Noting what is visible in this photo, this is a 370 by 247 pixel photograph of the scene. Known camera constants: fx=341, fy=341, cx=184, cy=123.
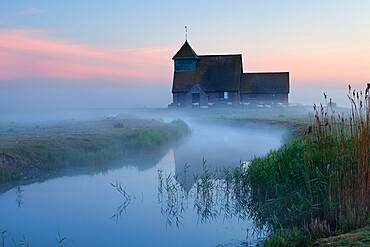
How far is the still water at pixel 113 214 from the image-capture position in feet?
27.8

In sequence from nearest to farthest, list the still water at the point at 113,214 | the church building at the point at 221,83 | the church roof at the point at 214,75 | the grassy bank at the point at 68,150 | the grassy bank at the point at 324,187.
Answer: the grassy bank at the point at 324,187
the still water at the point at 113,214
the grassy bank at the point at 68,150
the church building at the point at 221,83
the church roof at the point at 214,75

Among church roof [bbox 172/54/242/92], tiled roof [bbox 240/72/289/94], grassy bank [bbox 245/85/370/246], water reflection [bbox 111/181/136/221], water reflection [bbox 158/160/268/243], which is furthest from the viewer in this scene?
tiled roof [bbox 240/72/289/94]

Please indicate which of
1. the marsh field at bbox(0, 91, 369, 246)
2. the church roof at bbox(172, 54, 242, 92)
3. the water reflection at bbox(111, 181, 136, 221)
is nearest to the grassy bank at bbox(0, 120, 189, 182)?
the marsh field at bbox(0, 91, 369, 246)

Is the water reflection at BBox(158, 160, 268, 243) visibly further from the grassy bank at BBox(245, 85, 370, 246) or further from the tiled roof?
the tiled roof

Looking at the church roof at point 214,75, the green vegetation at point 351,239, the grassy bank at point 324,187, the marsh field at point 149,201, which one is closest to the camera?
the green vegetation at point 351,239

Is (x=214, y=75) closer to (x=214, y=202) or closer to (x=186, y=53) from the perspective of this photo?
(x=186, y=53)

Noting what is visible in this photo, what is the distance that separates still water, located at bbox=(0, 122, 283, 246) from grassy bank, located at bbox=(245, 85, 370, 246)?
1164 millimetres

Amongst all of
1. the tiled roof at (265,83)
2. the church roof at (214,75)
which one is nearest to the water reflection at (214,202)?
the church roof at (214,75)

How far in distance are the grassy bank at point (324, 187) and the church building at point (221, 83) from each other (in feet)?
135

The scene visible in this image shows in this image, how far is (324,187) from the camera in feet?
26.9

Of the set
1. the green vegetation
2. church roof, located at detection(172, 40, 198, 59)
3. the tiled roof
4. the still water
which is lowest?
the still water

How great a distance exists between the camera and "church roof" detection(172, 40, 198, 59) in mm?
52906

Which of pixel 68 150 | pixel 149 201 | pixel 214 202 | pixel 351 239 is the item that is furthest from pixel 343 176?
pixel 68 150

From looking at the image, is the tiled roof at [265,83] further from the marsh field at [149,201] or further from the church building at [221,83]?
the marsh field at [149,201]
